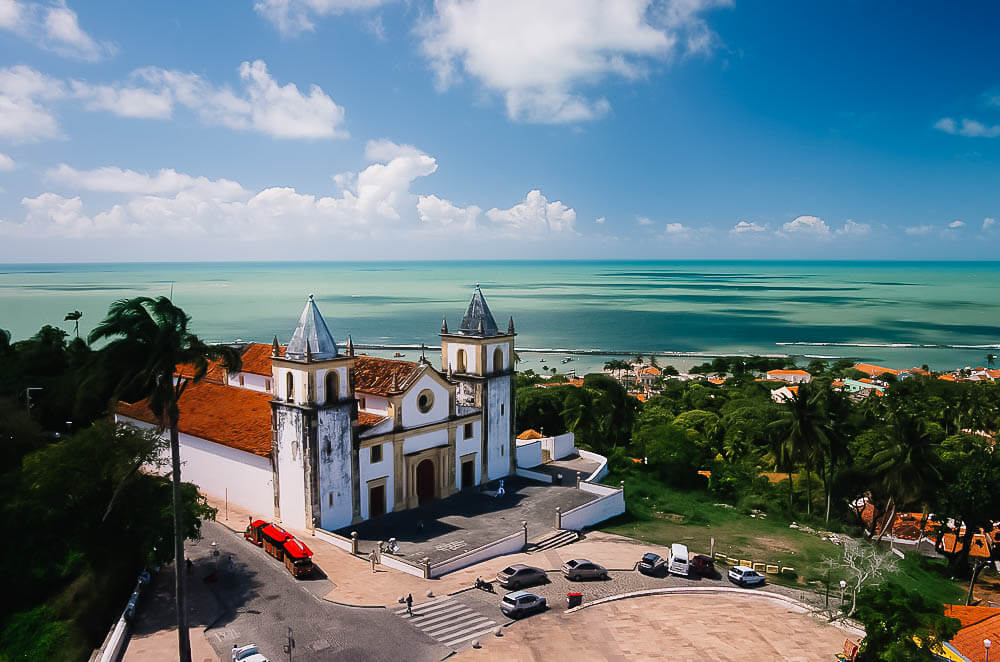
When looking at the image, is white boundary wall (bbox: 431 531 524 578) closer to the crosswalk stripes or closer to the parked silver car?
the crosswalk stripes

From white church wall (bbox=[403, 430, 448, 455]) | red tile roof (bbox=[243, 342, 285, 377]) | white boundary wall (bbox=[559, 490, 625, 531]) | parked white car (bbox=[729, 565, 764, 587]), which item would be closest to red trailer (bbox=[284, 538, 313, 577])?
white church wall (bbox=[403, 430, 448, 455])

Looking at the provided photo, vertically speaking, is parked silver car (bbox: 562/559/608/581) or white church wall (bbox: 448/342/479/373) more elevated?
white church wall (bbox: 448/342/479/373)

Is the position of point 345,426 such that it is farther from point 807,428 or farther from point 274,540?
point 807,428

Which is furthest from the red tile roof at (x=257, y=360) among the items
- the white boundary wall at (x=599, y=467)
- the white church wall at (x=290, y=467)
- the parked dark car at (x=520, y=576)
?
the parked dark car at (x=520, y=576)

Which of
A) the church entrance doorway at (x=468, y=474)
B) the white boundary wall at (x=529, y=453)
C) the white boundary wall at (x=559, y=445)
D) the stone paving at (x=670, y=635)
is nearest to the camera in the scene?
the stone paving at (x=670, y=635)

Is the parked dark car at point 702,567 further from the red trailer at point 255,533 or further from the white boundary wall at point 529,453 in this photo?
the red trailer at point 255,533

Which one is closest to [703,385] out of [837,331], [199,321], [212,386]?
[212,386]
